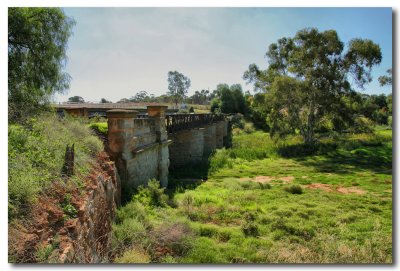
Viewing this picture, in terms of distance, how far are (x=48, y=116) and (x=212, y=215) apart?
533 centimetres

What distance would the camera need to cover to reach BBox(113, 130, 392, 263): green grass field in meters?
6.53

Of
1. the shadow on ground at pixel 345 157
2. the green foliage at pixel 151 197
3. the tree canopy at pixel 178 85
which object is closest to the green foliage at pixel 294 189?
the green foliage at pixel 151 197

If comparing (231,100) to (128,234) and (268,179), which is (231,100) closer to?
(268,179)

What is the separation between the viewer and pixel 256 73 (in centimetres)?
3631

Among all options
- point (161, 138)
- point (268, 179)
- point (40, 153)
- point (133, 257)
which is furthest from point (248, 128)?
point (133, 257)

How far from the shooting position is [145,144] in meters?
11.4

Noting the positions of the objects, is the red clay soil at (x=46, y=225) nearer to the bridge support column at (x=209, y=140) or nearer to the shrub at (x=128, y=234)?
the shrub at (x=128, y=234)

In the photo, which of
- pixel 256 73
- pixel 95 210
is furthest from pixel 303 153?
pixel 95 210

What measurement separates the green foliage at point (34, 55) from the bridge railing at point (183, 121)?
6.50 meters

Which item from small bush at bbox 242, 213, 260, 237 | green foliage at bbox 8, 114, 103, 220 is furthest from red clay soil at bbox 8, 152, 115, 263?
small bush at bbox 242, 213, 260, 237

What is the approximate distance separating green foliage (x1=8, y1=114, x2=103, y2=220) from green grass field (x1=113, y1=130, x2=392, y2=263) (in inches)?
69.0

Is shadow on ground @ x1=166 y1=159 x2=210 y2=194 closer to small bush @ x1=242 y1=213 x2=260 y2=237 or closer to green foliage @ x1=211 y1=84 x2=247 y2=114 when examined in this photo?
small bush @ x1=242 y1=213 x2=260 y2=237

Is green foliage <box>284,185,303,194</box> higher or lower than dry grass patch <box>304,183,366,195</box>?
higher
